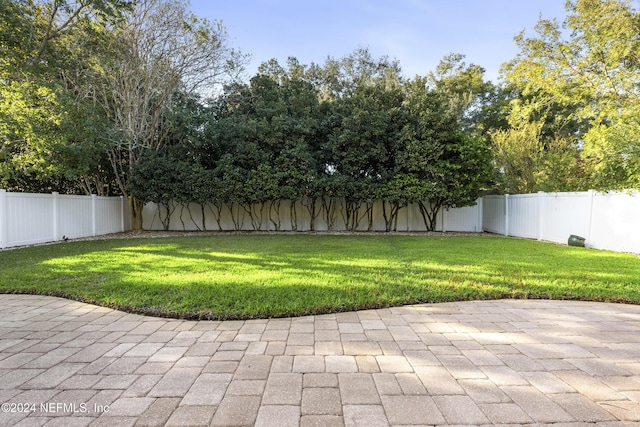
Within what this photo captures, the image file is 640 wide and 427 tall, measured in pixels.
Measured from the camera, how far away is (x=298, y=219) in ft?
47.4

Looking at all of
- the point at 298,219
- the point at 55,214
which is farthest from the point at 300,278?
the point at 298,219

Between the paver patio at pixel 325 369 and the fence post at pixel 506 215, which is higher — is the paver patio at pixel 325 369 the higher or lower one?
the lower one

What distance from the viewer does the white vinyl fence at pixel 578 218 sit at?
7.64 meters

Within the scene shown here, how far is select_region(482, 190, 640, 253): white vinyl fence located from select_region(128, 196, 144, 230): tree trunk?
45.5 feet

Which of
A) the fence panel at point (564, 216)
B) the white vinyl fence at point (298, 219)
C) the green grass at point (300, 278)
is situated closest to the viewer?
the green grass at point (300, 278)

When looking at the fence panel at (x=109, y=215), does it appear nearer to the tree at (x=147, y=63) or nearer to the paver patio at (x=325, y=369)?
the tree at (x=147, y=63)

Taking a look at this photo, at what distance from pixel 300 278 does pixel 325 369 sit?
99.3 inches

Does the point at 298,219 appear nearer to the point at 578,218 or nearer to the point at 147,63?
the point at 147,63

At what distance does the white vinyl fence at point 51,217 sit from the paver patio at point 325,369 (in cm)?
626

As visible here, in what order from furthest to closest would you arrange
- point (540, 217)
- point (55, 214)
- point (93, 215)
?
point (93, 215) < point (540, 217) < point (55, 214)

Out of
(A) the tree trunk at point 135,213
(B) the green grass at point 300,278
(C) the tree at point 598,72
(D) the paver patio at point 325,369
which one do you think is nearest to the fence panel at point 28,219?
(B) the green grass at point 300,278

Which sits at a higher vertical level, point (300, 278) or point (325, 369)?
point (300, 278)

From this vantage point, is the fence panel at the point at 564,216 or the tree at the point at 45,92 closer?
the tree at the point at 45,92

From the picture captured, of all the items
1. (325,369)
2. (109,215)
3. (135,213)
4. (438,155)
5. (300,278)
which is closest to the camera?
(325,369)
